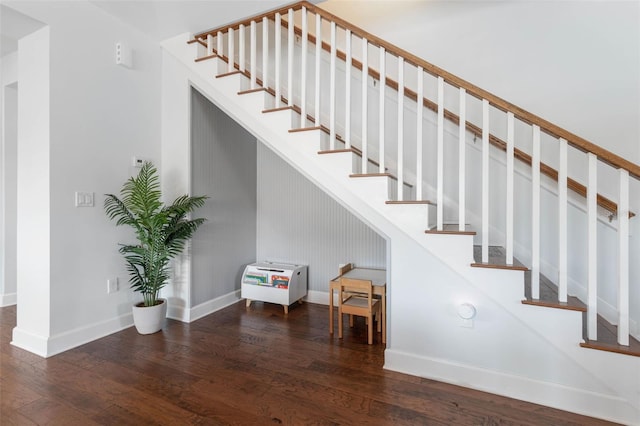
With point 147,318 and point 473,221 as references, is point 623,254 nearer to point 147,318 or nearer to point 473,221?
point 473,221

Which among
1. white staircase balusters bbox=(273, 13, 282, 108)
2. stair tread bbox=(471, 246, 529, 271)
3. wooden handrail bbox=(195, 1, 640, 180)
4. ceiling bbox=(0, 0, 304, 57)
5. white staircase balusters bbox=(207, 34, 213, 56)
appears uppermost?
ceiling bbox=(0, 0, 304, 57)

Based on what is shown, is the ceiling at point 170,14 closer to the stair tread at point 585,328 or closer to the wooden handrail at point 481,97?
the wooden handrail at point 481,97

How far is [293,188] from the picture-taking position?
3.67 meters

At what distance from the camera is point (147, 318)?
2570 mm

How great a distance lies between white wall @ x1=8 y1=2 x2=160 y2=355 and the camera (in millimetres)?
2236

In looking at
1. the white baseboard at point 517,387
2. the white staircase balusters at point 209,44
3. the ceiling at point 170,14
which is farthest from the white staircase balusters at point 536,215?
the white staircase balusters at point 209,44

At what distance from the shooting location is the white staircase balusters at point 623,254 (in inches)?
61.2

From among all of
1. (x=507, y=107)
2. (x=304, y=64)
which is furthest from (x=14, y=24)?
(x=507, y=107)

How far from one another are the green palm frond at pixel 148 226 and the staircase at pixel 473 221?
0.96 meters

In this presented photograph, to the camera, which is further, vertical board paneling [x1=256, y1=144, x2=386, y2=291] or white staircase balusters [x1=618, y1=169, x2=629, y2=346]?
vertical board paneling [x1=256, y1=144, x2=386, y2=291]

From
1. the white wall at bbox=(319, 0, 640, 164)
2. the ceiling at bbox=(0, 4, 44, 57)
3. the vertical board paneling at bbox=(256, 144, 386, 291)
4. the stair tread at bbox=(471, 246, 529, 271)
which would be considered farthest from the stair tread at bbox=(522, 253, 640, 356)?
the ceiling at bbox=(0, 4, 44, 57)

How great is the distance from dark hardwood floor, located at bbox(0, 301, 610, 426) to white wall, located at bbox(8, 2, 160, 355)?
28 centimetres

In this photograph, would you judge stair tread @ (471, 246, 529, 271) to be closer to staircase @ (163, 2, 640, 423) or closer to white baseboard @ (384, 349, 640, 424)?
staircase @ (163, 2, 640, 423)

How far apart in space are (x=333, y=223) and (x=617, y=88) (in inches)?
103
